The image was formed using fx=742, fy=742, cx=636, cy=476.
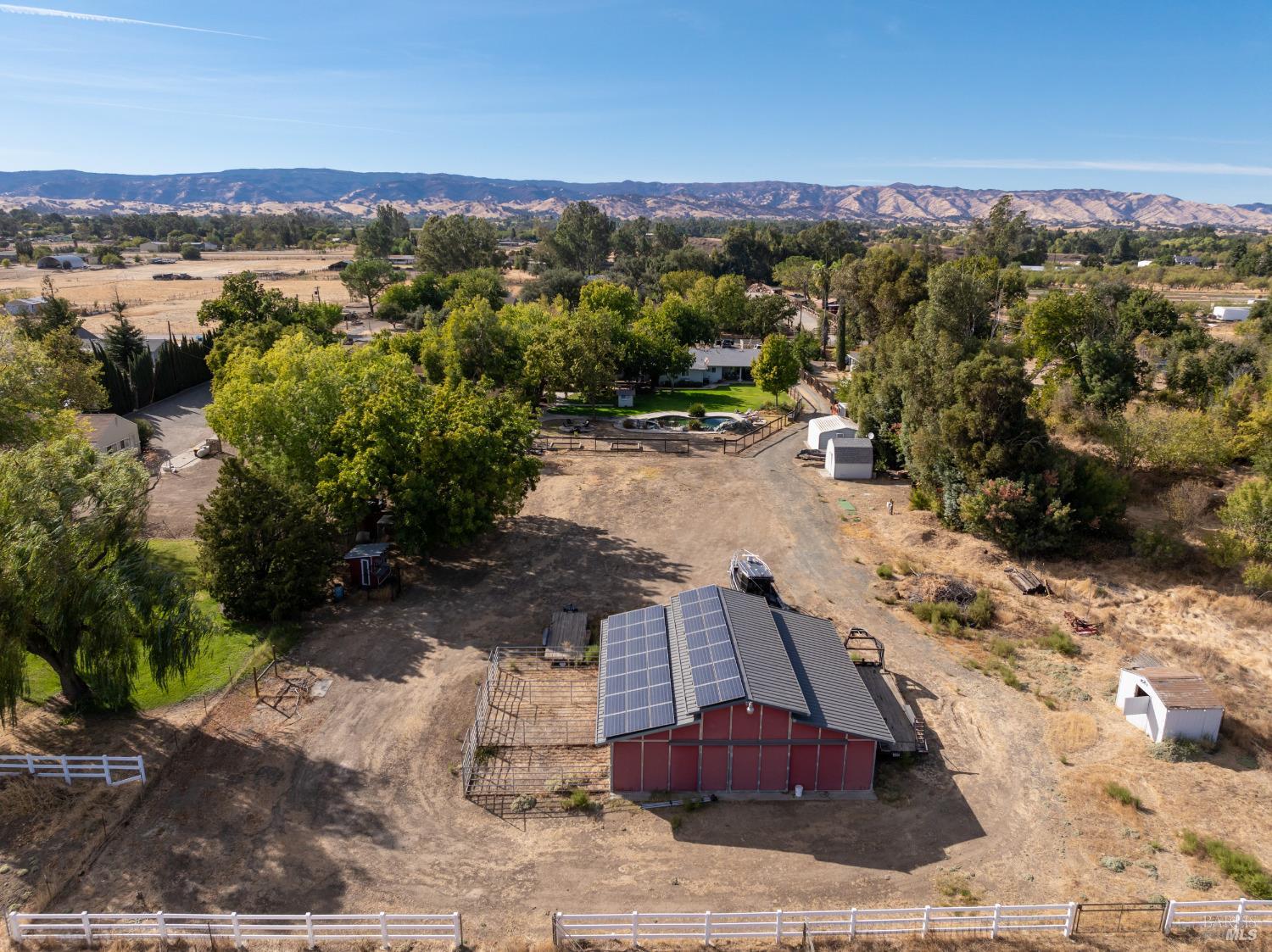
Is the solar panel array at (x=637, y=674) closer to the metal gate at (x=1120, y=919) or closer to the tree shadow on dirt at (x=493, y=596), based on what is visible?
the tree shadow on dirt at (x=493, y=596)

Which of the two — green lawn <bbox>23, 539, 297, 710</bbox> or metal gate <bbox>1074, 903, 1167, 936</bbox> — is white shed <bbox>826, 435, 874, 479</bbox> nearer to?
metal gate <bbox>1074, 903, 1167, 936</bbox>

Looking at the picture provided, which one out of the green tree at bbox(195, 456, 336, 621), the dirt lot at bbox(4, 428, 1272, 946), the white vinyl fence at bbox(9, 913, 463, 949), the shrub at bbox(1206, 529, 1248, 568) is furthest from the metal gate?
the green tree at bbox(195, 456, 336, 621)

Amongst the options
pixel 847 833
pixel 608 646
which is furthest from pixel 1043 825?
pixel 608 646

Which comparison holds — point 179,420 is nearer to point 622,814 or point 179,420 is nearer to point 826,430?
point 826,430

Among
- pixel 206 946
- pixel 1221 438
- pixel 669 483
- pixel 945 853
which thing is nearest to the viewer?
pixel 206 946

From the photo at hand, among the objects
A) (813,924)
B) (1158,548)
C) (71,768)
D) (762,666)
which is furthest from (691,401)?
(813,924)

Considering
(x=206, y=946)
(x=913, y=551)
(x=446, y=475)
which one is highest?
(x=446, y=475)

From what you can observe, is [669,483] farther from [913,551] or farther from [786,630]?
[786,630]
